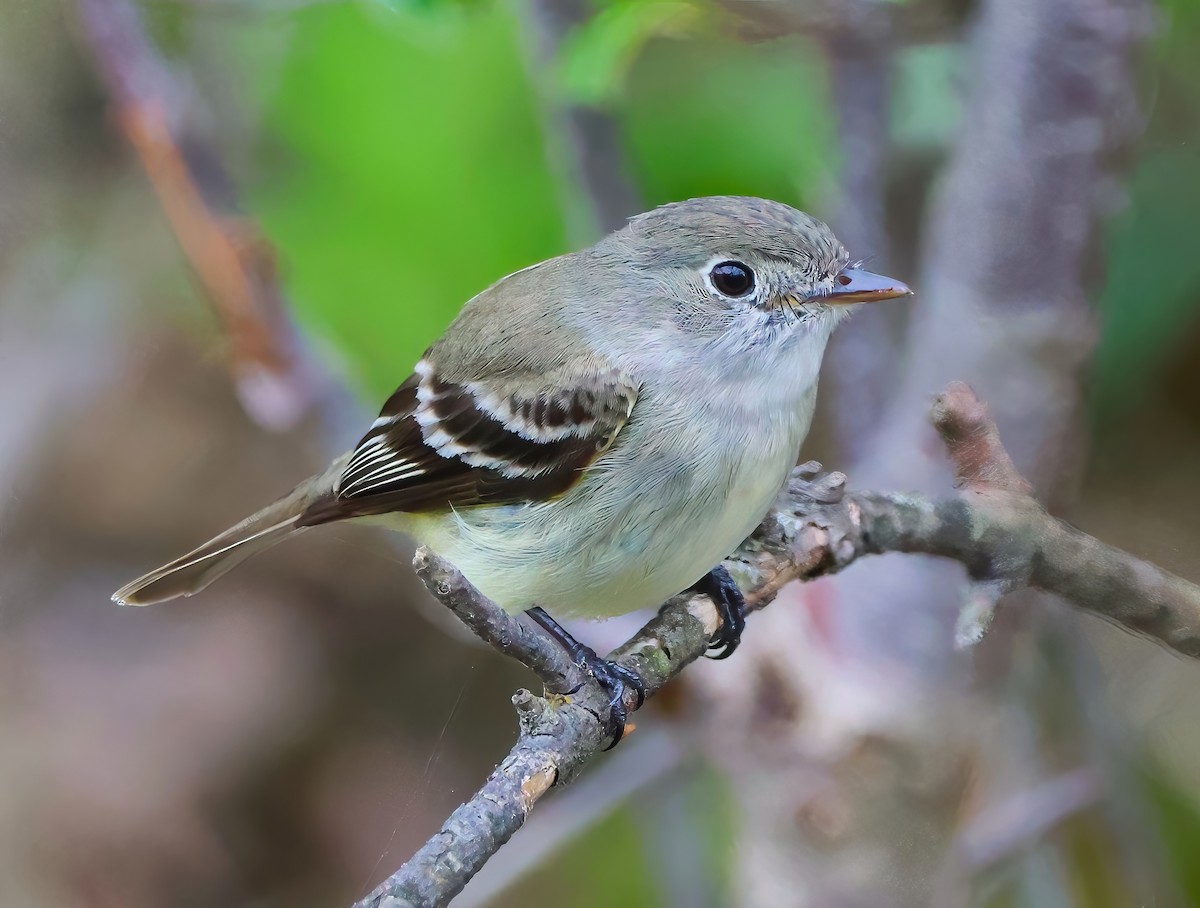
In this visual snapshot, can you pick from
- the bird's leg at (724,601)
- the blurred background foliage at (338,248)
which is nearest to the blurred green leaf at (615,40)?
the blurred background foliage at (338,248)

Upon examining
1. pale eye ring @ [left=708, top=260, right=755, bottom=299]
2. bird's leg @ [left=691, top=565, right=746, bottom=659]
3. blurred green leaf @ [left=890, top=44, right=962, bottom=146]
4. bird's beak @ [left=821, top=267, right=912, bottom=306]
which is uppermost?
blurred green leaf @ [left=890, top=44, right=962, bottom=146]

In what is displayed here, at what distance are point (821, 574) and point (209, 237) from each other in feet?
1.83

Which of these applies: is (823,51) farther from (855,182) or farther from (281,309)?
(281,309)

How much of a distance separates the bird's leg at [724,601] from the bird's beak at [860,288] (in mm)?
195

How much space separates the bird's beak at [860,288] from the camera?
593mm

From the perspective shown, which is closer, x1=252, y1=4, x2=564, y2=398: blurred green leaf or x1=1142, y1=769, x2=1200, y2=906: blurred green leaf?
x1=1142, y1=769, x2=1200, y2=906: blurred green leaf

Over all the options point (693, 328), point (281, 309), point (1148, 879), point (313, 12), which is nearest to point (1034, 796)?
point (1148, 879)

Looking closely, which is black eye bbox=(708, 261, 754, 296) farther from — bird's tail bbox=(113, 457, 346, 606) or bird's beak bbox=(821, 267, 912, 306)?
bird's tail bbox=(113, 457, 346, 606)

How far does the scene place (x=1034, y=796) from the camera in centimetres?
69

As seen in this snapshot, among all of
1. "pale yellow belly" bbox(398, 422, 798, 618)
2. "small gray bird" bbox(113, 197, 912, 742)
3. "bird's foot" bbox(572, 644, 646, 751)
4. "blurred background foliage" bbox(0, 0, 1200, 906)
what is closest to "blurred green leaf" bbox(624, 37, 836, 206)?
"blurred background foliage" bbox(0, 0, 1200, 906)

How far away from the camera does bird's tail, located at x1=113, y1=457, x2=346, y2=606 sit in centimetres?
75

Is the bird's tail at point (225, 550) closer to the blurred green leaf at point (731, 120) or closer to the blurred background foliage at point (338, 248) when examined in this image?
the blurred background foliage at point (338, 248)

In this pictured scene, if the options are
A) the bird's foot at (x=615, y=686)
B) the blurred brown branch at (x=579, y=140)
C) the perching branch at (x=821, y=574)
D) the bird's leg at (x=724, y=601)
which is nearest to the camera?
the perching branch at (x=821, y=574)

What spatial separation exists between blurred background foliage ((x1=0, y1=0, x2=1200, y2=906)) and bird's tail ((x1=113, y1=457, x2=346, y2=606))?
0.21ft
